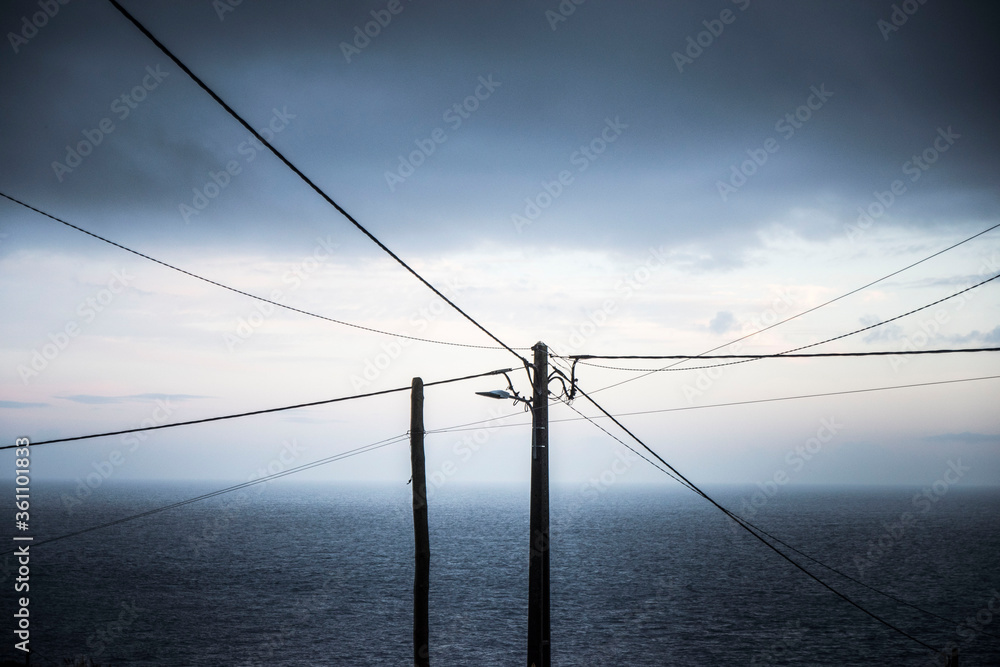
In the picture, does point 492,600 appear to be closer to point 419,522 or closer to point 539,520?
point 419,522

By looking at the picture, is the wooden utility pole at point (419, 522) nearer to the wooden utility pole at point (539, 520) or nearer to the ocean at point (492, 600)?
the wooden utility pole at point (539, 520)

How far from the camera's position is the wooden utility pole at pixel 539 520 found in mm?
13930

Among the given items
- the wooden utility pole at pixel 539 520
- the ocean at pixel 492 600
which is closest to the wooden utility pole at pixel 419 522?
the wooden utility pole at pixel 539 520

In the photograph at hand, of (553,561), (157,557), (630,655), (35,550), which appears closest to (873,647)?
(630,655)

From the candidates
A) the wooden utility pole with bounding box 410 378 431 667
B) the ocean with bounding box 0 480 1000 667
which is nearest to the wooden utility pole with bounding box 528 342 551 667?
the wooden utility pole with bounding box 410 378 431 667

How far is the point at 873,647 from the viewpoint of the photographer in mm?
50562

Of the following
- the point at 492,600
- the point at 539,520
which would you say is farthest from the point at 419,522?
the point at 492,600

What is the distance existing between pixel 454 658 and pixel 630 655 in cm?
1238

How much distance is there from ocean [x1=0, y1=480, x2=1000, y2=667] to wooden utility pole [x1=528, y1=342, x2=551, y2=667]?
111 feet

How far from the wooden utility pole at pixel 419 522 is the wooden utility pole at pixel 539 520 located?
7.30 feet

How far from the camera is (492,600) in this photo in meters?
66.1

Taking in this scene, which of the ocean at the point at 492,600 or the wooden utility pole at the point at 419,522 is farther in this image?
the ocean at the point at 492,600

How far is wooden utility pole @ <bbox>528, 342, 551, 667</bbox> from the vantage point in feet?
45.7

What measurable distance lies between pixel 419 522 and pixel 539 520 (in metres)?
2.67
